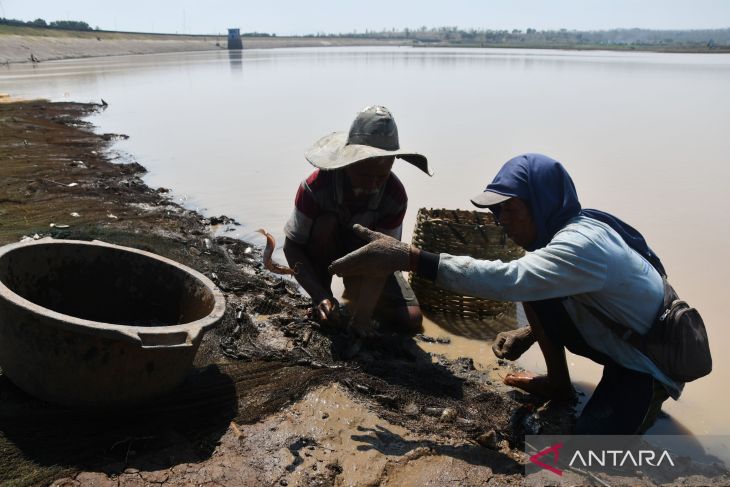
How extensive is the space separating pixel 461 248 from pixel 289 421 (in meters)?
1.83

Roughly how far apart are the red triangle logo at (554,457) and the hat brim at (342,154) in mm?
1623

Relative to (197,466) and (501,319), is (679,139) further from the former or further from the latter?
(197,466)

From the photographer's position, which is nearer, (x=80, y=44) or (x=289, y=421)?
(x=289, y=421)

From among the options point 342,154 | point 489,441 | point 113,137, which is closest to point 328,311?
point 342,154

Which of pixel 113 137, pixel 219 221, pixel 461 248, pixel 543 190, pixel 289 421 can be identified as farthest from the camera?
pixel 113 137

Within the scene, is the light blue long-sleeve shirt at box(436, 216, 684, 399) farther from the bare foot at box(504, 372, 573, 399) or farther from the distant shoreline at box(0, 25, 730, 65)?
the distant shoreline at box(0, 25, 730, 65)

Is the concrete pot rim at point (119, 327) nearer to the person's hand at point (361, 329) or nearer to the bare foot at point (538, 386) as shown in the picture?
the person's hand at point (361, 329)

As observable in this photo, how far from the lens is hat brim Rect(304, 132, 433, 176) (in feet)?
9.60

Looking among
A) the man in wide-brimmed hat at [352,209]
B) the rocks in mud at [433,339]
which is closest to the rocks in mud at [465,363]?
the rocks in mud at [433,339]

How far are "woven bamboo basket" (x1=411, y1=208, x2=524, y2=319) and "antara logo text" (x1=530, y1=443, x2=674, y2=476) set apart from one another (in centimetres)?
144

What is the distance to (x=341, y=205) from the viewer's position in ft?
11.0

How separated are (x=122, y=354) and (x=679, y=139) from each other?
11.5 m

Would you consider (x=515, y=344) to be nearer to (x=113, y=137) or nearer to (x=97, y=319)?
(x=97, y=319)

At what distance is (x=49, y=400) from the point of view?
2336mm
